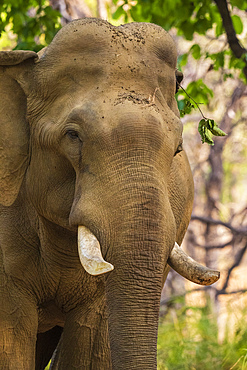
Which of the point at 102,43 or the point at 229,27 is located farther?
the point at 229,27

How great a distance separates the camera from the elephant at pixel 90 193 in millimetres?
3029

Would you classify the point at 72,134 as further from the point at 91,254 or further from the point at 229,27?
the point at 229,27

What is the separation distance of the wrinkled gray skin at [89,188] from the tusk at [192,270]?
0.52 feet

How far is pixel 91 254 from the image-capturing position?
2.95m

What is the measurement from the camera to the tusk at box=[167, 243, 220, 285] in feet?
10.6

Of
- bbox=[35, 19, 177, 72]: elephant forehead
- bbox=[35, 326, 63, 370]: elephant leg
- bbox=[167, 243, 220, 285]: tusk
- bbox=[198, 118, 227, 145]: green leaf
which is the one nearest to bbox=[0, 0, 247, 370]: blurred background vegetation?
bbox=[198, 118, 227, 145]: green leaf

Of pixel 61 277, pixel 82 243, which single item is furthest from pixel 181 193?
pixel 82 243

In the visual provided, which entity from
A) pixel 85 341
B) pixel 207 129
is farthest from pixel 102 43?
pixel 85 341

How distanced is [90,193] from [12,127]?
2.46ft

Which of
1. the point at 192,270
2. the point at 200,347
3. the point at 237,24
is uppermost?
the point at 192,270

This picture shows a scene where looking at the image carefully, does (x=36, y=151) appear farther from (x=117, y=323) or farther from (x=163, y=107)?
(x=117, y=323)

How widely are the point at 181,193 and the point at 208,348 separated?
2736 mm

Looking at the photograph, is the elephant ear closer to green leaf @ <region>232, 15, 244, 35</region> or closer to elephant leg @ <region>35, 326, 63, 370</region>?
elephant leg @ <region>35, 326, 63, 370</region>

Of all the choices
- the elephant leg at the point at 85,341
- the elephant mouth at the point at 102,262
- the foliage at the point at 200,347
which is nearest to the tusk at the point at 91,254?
the elephant mouth at the point at 102,262
